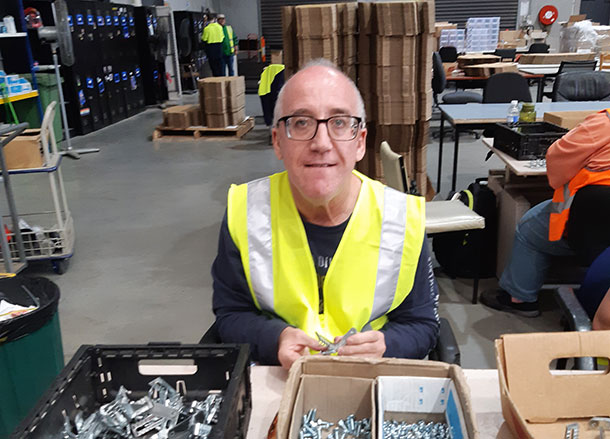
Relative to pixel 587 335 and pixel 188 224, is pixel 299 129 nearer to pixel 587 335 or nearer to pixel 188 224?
pixel 587 335

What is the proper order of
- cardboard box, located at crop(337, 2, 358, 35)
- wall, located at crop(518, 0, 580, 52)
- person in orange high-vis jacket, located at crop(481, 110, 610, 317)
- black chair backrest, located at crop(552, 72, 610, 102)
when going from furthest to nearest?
1. wall, located at crop(518, 0, 580, 52)
2. black chair backrest, located at crop(552, 72, 610, 102)
3. cardboard box, located at crop(337, 2, 358, 35)
4. person in orange high-vis jacket, located at crop(481, 110, 610, 317)

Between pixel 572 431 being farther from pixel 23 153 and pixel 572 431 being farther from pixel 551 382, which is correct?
pixel 23 153

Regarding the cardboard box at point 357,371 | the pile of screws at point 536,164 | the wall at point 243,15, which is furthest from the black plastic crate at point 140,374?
the wall at point 243,15

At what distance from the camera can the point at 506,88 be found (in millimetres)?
5738

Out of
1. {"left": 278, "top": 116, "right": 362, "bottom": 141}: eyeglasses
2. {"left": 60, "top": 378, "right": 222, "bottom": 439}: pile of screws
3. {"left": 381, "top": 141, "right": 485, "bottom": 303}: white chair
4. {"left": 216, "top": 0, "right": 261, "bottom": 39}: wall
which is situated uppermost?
{"left": 216, "top": 0, "right": 261, "bottom": 39}: wall

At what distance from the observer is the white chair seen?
2.97m

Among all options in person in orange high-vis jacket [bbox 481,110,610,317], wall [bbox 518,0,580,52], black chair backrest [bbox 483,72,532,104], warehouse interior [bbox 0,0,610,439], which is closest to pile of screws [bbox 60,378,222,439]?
warehouse interior [bbox 0,0,610,439]

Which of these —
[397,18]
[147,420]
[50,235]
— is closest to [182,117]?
[50,235]

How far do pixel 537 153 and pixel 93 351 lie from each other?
10.0 ft

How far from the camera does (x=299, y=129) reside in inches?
51.4

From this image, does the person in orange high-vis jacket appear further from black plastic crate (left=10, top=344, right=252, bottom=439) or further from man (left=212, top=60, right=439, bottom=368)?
black plastic crate (left=10, top=344, right=252, bottom=439)

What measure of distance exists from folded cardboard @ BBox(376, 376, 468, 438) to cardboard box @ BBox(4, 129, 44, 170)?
127 inches

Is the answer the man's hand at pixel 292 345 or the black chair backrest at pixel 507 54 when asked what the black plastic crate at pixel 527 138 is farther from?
the black chair backrest at pixel 507 54

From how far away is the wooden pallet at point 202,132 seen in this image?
27.0ft
